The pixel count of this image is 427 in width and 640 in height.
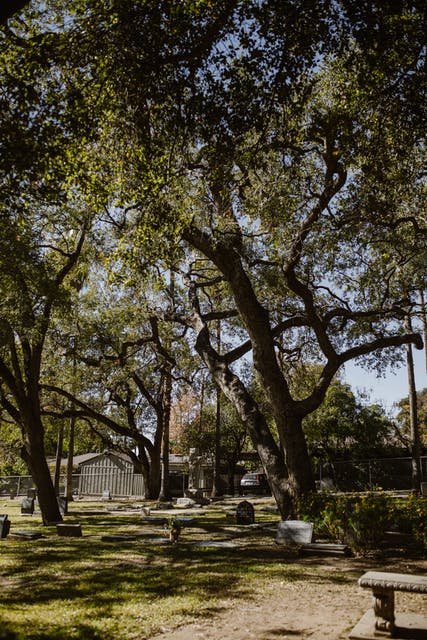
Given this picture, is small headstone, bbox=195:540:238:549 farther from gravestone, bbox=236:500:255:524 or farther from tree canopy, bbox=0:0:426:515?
gravestone, bbox=236:500:255:524

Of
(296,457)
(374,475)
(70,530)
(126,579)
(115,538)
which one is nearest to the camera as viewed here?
(126,579)

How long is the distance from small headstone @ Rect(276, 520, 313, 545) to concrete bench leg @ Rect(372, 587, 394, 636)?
599 cm

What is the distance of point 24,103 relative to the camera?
7.30 meters

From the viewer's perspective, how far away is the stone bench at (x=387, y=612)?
19.2ft

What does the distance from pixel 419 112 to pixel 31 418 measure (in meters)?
15.4

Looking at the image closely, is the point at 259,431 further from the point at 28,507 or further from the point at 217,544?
the point at 28,507

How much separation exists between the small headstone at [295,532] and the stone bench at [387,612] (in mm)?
5841

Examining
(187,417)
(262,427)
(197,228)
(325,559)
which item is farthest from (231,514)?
(187,417)

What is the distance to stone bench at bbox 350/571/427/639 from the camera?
19.2 feet

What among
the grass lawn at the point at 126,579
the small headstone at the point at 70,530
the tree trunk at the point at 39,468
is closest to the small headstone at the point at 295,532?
the grass lawn at the point at 126,579

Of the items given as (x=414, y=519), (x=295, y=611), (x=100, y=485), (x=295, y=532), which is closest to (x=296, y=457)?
(x=295, y=532)

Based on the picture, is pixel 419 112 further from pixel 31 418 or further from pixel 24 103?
pixel 31 418

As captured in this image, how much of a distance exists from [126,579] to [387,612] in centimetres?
487

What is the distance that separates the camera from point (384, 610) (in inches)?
235
